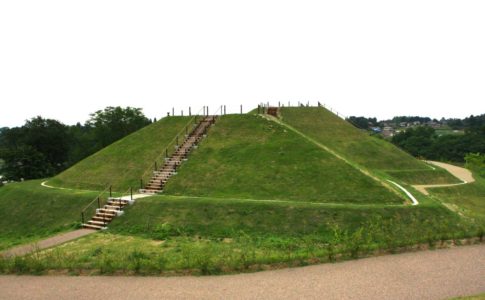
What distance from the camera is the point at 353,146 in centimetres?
3366

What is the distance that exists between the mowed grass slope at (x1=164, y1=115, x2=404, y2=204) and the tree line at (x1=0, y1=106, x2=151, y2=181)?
1451 inches

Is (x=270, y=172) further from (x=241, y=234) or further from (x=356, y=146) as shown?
(x=356, y=146)

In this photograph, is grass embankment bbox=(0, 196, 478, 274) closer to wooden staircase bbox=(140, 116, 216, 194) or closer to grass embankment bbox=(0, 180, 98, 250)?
wooden staircase bbox=(140, 116, 216, 194)

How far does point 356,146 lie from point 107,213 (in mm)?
22484

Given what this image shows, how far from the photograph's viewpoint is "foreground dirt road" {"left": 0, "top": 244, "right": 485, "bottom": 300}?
9148mm

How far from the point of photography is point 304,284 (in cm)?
969

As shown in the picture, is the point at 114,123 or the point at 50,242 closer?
the point at 50,242

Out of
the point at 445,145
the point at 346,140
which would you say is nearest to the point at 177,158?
the point at 346,140

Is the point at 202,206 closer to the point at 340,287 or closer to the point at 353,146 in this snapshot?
the point at 340,287

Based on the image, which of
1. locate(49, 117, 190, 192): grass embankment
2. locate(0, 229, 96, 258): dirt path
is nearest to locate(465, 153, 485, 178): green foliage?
locate(49, 117, 190, 192): grass embankment

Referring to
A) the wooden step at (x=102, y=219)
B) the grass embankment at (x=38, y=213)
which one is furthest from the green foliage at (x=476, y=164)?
the grass embankment at (x=38, y=213)

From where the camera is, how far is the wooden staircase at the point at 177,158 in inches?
1001

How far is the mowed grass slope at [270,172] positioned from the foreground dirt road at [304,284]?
1022cm

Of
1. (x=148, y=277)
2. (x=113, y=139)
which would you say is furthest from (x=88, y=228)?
(x=113, y=139)
